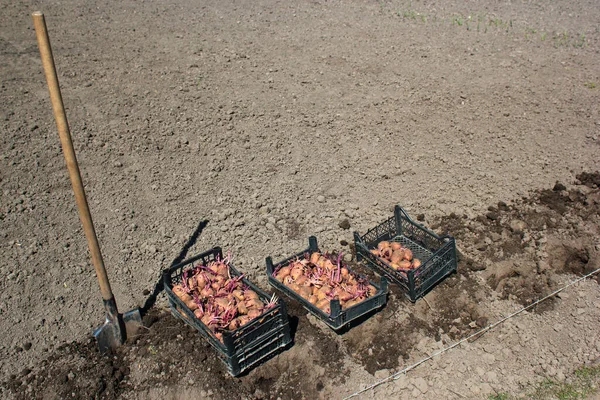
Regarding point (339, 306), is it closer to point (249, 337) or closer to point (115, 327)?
point (249, 337)

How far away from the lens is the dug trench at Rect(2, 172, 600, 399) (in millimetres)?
4375

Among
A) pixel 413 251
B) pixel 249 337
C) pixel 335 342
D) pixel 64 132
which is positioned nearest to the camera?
pixel 64 132

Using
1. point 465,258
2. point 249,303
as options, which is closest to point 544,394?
point 465,258

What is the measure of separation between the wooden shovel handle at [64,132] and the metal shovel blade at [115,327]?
0.47 feet

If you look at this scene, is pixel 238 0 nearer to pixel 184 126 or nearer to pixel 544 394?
pixel 184 126

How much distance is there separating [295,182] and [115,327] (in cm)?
265

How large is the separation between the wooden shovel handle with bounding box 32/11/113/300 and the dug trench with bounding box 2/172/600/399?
1.93ft

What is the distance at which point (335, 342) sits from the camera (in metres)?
4.73

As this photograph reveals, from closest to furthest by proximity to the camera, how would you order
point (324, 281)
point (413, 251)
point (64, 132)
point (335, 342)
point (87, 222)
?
point (64, 132) < point (87, 222) < point (335, 342) < point (324, 281) < point (413, 251)

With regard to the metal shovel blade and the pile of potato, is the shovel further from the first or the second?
the pile of potato

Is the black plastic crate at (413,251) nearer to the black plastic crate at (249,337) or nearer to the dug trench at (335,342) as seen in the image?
the dug trench at (335,342)

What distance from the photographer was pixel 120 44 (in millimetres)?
8773

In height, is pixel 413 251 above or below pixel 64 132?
below

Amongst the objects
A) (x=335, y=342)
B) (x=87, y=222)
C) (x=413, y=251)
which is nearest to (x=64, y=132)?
→ (x=87, y=222)
